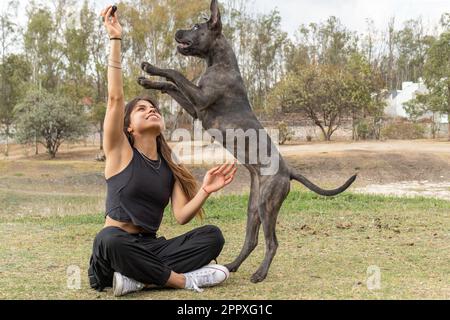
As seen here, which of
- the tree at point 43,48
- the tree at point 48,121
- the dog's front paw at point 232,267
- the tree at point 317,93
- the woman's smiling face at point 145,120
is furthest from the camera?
the tree at point 43,48

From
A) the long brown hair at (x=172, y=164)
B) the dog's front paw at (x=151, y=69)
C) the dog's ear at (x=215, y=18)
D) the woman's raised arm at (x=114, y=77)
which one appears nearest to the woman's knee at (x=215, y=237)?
the long brown hair at (x=172, y=164)

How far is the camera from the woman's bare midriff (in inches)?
162

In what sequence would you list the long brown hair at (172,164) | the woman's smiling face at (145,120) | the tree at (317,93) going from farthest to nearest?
the tree at (317,93), the long brown hair at (172,164), the woman's smiling face at (145,120)

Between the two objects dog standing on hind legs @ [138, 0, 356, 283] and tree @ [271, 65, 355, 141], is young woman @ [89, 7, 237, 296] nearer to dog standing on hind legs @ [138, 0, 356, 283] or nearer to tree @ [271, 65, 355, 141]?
dog standing on hind legs @ [138, 0, 356, 283]

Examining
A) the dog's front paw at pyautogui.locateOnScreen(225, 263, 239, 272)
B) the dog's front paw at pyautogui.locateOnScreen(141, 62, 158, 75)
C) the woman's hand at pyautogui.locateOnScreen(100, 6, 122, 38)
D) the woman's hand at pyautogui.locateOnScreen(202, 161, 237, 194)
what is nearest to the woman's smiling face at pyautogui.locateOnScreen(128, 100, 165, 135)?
the dog's front paw at pyautogui.locateOnScreen(141, 62, 158, 75)

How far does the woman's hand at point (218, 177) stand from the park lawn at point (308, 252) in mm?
778

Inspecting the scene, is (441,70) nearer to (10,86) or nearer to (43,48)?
(43,48)

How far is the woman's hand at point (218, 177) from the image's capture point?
4.17 metres

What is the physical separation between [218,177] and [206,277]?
77 centimetres

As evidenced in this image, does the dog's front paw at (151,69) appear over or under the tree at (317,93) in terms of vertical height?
under

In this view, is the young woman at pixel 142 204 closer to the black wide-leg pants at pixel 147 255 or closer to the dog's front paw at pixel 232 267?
the black wide-leg pants at pixel 147 255

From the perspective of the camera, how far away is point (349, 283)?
4.43 metres
